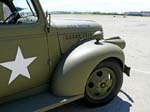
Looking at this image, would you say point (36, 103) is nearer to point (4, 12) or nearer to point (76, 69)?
point (76, 69)

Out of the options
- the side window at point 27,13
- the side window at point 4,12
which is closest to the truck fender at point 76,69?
the side window at point 27,13

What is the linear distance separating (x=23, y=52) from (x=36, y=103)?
71 centimetres

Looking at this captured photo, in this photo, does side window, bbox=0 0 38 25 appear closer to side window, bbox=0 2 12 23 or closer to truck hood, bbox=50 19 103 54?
side window, bbox=0 2 12 23

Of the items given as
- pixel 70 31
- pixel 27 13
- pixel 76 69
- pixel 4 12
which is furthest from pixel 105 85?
pixel 4 12

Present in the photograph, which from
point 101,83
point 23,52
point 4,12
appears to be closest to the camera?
point 23,52

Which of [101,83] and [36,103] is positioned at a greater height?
[36,103]

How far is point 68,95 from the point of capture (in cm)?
393

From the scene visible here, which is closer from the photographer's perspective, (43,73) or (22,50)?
(22,50)

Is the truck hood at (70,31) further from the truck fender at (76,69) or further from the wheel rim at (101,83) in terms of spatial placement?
the wheel rim at (101,83)

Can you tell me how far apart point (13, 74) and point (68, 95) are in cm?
87

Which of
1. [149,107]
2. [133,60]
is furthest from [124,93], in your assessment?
[133,60]

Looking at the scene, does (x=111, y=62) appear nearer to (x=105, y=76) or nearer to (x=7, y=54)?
(x=105, y=76)

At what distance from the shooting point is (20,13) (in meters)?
4.02

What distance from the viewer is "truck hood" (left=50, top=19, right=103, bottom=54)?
13.4 ft
